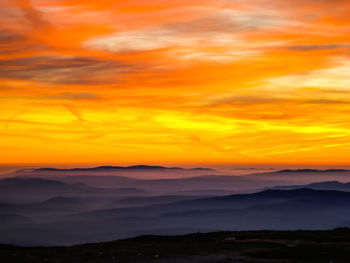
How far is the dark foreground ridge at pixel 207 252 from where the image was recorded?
27.3 metres

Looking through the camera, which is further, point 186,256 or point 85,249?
point 85,249

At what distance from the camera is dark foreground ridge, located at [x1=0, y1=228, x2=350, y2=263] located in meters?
27.3

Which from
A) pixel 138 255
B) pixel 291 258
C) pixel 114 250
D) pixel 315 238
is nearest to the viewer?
pixel 291 258

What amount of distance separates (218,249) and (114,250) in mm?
6993

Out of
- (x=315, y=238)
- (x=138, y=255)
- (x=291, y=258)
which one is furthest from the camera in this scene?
(x=315, y=238)

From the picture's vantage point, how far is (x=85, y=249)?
32.9 m

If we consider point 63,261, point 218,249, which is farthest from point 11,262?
point 218,249

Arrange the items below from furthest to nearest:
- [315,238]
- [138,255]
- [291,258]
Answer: [315,238] → [138,255] → [291,258]

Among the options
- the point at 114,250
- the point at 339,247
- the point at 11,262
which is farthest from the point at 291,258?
the point at 11,262

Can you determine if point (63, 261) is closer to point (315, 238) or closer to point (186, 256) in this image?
point (186, 256)

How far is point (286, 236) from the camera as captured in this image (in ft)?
122

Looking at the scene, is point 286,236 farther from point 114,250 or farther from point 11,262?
point 11,262

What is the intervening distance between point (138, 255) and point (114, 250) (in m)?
3.03

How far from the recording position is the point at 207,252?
96.7 feet
